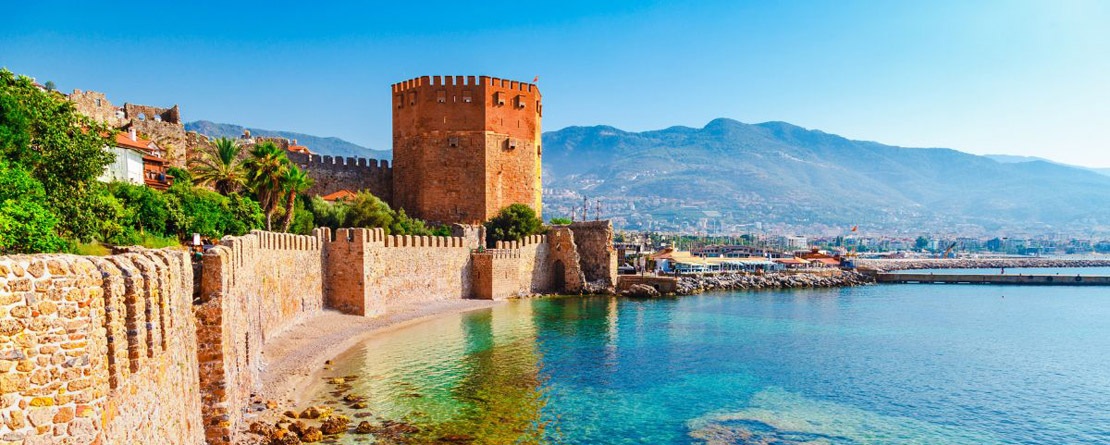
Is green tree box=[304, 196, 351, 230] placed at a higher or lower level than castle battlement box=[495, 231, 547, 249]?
higher

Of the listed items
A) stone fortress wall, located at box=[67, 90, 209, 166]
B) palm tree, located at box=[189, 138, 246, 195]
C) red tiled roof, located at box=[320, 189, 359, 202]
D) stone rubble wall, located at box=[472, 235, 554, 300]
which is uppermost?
stone fortress wall, located at box=[67, 90, 209, 166]

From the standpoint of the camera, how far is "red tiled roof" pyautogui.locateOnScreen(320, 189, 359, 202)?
104 feet

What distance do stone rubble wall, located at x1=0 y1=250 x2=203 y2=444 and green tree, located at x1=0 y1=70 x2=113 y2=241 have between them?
7.83 meters

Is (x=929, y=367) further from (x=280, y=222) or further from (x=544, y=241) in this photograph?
(x=280, y=222)

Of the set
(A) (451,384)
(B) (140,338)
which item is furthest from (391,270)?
(B) (140,338)

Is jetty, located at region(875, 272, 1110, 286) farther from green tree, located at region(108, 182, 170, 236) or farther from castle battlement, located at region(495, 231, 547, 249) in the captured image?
green tree, located at region(108, 182, 170, 236)

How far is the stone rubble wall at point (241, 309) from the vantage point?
351 inches

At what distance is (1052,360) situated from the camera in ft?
66.9

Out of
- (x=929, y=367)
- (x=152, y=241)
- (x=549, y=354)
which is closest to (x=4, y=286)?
(x=152, y=241)

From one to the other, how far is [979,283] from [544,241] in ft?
124

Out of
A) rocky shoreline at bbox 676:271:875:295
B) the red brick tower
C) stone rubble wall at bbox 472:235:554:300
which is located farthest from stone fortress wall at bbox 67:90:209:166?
rocky shoreline at bbox 676:271:875:295

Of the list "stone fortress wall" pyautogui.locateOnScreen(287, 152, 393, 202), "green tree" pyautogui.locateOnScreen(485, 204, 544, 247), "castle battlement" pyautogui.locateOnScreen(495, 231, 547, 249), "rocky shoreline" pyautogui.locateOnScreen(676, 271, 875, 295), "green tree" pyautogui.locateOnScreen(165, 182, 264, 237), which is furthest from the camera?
"rocky shoreline" pyautogui.locateOnScreen(676, 271, 875, 295)

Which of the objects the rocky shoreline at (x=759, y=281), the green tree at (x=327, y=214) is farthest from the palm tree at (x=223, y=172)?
the rocky shoreline at (x=759, y=281)

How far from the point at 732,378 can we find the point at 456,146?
21277mm
